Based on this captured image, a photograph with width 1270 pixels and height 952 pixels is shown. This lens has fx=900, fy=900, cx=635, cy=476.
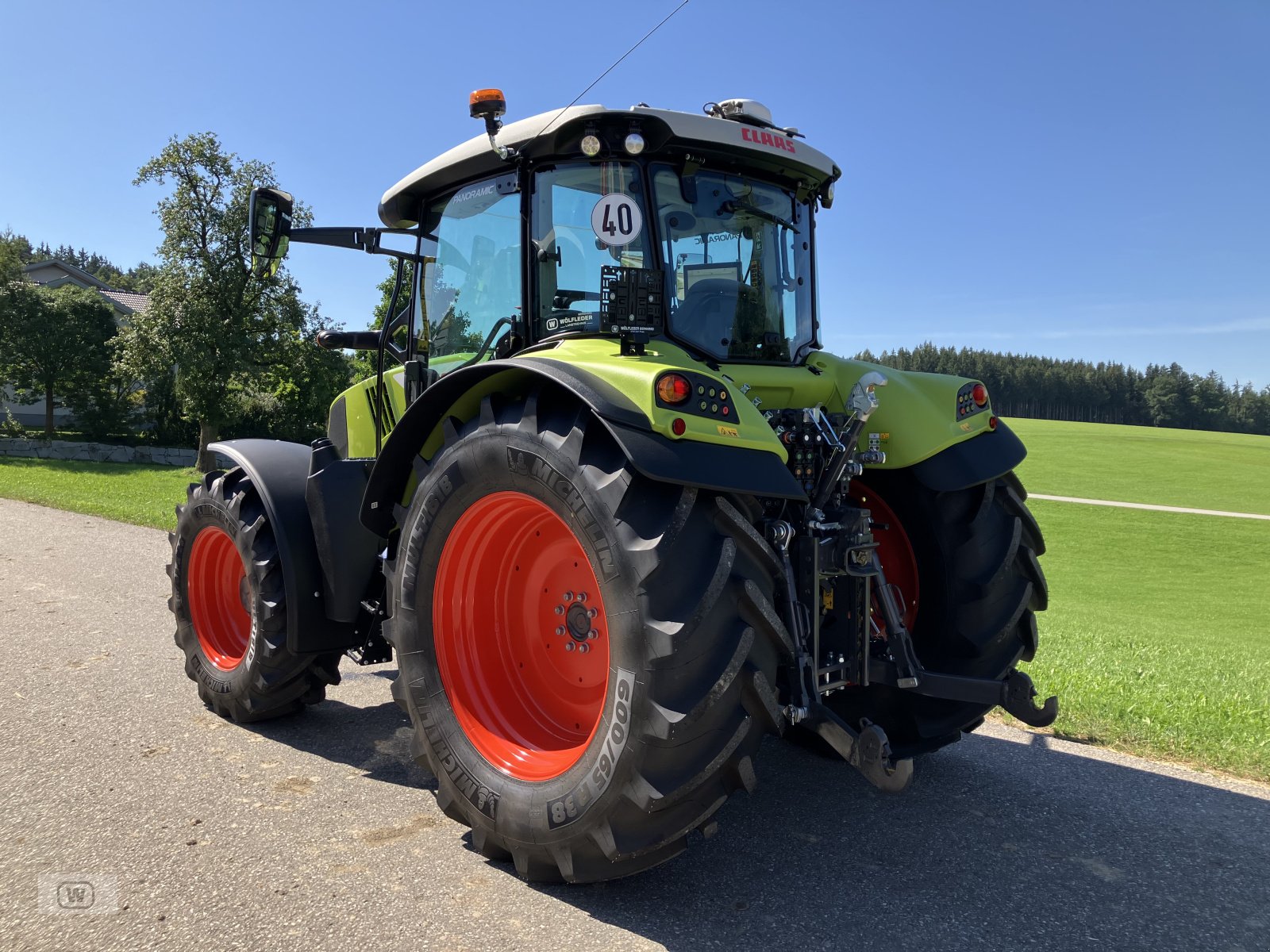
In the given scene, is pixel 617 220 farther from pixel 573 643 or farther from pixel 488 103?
pixel 573 643

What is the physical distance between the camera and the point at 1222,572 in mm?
18828

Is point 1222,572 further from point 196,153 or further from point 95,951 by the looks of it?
point 196,153

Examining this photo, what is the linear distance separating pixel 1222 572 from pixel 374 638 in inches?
783

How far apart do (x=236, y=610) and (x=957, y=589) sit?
3693mm

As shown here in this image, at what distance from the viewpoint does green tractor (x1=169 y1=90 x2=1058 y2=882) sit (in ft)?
8.62

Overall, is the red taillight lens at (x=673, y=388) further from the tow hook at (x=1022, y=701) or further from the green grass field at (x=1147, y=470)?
the green grass field at (x=1147, y=470)

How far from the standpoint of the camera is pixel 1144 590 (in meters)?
16.2

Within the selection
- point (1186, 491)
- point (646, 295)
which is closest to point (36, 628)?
point (646, 295)

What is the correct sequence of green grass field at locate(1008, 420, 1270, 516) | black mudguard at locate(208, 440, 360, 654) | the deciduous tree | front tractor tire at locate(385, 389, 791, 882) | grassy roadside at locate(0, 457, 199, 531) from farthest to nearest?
green grass field at locate(1008, 420, 1270, 516) → the deciduous tree → grassy roadside at locate(0, 457, 199, 531) → black mudguard at locate(208, 440, 360, 654) → front tractor tire at locate(385, 389, 791, 882)

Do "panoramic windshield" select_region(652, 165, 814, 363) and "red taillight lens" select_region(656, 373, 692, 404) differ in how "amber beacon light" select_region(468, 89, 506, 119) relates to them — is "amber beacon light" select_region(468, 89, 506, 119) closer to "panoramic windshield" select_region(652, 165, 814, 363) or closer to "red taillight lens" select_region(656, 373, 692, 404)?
"panoramic windshield" select_region(652, 165, 814, 363)

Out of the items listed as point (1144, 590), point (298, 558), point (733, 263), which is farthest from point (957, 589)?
point (1144, 590)

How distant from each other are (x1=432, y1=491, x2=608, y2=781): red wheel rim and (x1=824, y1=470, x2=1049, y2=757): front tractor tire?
49.5 inches

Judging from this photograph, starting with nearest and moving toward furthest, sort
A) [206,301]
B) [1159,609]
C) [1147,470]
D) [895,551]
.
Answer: [895,551], [1159,609], [206,301], [1147,470]

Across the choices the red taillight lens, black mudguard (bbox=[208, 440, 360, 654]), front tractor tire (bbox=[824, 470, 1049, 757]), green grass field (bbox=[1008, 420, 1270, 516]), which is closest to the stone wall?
black mudguard (bbox=[208, 440, 360, 654])
